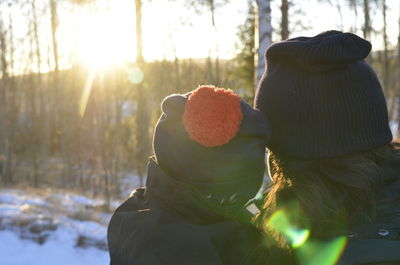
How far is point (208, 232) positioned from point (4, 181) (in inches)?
692

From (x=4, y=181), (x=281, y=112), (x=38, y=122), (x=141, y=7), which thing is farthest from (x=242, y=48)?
(x=281, y=112)

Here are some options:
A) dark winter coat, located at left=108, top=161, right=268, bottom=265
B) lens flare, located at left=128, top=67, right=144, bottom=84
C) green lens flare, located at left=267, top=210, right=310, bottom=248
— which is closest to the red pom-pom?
dark winter coat, located at left=108, top=161, right=268, bottom=265

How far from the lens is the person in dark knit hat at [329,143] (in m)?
1.14

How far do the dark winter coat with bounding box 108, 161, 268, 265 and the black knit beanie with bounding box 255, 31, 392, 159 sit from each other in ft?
1.03

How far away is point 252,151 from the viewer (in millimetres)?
1167

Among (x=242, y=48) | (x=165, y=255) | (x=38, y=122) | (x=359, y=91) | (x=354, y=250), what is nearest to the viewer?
(x=354, y=250)

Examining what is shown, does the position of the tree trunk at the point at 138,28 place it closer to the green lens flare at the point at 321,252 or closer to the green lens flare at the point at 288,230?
the green lens flare at the point at 288,230

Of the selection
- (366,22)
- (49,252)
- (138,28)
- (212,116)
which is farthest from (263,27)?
(366,22)

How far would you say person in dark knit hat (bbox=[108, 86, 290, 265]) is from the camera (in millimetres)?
1115

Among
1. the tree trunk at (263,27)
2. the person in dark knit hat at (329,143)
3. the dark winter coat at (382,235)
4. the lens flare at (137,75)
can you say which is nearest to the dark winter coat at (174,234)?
the person in dark knit hat at (329,143)

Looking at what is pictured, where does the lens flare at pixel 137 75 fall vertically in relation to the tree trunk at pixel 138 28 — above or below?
below

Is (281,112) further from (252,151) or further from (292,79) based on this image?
(252,151)

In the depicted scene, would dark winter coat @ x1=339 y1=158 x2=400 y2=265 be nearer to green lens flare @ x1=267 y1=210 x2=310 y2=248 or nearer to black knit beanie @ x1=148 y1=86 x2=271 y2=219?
green lens flare @ x1=267 y1=210 x2=310 y2=248

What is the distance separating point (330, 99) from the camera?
47.9 inches
